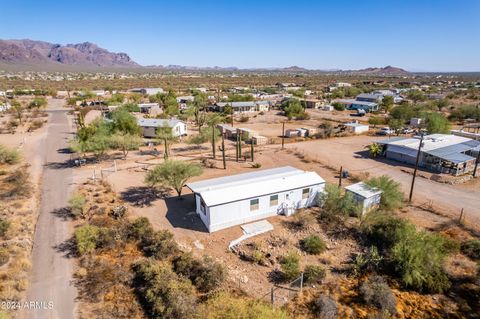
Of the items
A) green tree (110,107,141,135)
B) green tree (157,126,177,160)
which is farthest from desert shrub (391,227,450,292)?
green tree (110,107,141,135)

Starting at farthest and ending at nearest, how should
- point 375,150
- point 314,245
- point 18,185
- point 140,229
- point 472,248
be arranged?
point 375,150, point 18,185, point 140,229, point 314,245, point 472,248

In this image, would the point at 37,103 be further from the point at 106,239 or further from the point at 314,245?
the point at 314,245

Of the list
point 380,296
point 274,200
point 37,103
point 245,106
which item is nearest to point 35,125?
point 37,103

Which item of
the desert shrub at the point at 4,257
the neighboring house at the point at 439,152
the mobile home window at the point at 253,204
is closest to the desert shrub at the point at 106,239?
the desert shrub at the point at 4,257

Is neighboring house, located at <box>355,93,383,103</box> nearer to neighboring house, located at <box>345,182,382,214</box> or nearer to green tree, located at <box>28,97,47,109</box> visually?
neighboring house, located at <box>345,182,382,214</box>

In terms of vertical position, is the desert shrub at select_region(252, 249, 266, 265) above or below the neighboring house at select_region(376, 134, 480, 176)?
below
